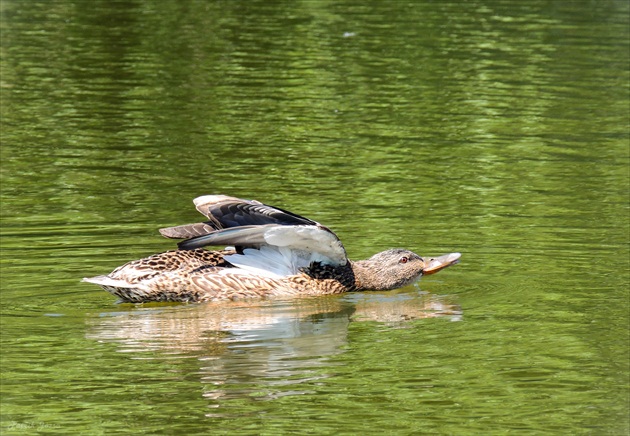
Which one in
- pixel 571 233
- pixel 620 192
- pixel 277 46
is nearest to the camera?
pixel 571 233

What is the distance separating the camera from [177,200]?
14688 millimetres

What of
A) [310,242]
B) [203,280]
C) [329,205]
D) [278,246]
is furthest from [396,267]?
[329,205]

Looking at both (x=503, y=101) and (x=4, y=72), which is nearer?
(x=503, y=101)

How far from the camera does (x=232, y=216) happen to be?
37.1ft

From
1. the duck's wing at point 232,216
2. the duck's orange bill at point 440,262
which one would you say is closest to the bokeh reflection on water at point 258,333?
the duck's orange bill at point 440,262

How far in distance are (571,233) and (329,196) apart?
2.74 m

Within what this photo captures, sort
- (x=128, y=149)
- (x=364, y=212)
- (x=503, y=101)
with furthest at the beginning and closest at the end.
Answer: (x=503, y=101) → (x=128, y=149) → (x=364, y=212)

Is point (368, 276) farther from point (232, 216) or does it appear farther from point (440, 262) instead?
point (232, 216)

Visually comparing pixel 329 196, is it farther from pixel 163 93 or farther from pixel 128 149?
pixel 163 93

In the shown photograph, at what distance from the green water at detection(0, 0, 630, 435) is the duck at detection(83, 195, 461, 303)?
18 centimetres

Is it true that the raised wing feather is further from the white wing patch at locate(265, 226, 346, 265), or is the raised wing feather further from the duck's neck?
the duck's neck

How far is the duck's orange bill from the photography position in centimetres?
1182

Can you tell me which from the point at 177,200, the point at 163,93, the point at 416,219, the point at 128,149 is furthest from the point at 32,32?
the point at 416,219

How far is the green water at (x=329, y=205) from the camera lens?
8945mm
